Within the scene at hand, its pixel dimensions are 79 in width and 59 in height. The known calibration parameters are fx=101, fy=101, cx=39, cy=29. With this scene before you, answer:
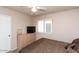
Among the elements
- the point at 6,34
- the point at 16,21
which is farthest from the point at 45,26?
the point at 6,34

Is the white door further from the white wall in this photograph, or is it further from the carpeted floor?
the carpeted floor

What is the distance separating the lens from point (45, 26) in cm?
346

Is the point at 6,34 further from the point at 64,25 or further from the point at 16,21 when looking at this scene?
the point at 64,25

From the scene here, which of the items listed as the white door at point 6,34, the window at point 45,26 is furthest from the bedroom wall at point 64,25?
the white door at point 6,34

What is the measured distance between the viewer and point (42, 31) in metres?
3.42

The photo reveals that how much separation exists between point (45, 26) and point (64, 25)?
666 millimetres

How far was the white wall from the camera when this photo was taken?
291cm

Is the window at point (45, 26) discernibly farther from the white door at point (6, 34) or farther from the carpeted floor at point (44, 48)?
the carpeted floor at point (44, 48)

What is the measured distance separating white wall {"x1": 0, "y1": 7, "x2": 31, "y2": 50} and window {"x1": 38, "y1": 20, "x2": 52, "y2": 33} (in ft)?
1.38

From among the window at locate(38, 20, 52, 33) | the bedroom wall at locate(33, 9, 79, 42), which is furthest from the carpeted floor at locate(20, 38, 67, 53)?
the window at locate(38, 20, 52, 33)
